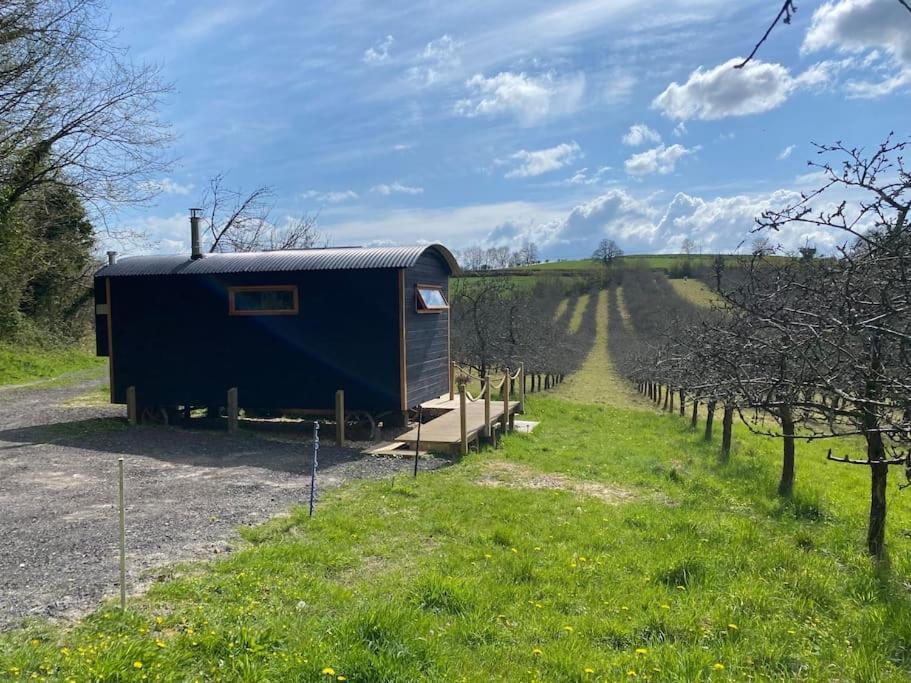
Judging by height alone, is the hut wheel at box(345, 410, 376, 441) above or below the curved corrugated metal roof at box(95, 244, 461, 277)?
below

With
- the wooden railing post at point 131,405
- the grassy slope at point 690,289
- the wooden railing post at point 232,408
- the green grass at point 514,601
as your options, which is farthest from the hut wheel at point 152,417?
the grassy slope at point 690,289

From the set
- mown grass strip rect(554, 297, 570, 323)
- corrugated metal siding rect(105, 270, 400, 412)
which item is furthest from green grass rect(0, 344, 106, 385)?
mown grass strip rect(554, 297, 570, 323)

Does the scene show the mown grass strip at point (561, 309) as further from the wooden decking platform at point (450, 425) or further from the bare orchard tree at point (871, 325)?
the bare orchard tree at point (871, 325)

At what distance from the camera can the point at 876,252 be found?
429 centimetres

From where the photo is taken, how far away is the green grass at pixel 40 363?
65.7 feet

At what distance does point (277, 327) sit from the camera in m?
12.5

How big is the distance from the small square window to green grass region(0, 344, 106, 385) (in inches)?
562

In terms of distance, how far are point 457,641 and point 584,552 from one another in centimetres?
202

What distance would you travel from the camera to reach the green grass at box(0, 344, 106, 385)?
20.0 metres

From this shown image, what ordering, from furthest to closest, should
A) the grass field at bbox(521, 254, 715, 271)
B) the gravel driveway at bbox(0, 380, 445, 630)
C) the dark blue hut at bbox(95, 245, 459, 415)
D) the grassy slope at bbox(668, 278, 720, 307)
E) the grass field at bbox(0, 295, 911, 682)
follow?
the grass field at bbox(521, 254, 715, 271) < the grassy slope at bbox(668, 278, 720, 307) < the dark blue hut at bbox(95, 245, 459, 415) < the gravel driveway at bbox(0, 380, 445, 630) < the grass field at bbox(0, 295, 911, 682)

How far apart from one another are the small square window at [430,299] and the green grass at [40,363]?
14.3 metres

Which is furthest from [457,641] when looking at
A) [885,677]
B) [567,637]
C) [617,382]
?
[617,382]

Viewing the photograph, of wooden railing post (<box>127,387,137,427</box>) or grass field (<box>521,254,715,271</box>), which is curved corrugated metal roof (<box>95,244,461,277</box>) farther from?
grass field (<box>521,254,715,271</box>)

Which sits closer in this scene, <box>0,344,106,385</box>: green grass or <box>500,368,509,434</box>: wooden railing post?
<box>500,368,509,434</box>: wooden railing post
